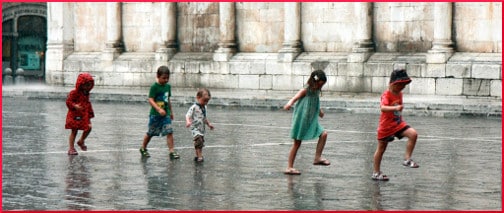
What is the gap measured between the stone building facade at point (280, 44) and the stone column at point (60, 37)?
0.03 m

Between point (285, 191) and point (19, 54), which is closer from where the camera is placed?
point (285, 191)

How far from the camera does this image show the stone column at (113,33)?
43250 mm

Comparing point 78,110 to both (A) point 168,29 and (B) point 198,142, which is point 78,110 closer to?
(B) point 198,142

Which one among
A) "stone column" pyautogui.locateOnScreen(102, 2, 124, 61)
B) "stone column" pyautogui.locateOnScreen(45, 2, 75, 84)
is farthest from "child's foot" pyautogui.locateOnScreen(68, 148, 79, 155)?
"stone column" pyautogui.locateOnScreen(45, 2, 75, 84)

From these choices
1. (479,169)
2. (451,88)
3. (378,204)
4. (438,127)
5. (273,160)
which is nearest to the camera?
(378,204)

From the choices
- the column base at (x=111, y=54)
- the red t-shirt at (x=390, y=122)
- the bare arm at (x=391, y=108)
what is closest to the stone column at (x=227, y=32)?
the column base at (x=111, y=54)

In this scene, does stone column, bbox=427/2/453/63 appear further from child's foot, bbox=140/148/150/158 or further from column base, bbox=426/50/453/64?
child's foot, bbox=140/148/150/158

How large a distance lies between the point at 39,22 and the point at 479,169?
45978mm

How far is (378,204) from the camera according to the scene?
12.8 m

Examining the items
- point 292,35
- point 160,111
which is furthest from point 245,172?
point 292,35

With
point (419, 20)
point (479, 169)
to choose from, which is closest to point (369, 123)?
point (419, 20)

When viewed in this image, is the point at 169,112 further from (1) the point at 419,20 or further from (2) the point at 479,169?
(1) the point at 419,20

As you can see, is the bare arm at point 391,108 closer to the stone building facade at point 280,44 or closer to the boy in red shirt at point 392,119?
the boy in red shirt at point 392,119

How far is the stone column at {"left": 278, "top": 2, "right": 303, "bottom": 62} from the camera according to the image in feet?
125
